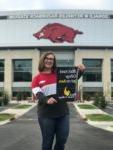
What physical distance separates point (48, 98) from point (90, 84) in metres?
97.3

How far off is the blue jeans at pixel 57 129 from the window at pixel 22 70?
97.5 metres

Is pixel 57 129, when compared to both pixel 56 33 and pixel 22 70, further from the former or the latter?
pixel 56 33

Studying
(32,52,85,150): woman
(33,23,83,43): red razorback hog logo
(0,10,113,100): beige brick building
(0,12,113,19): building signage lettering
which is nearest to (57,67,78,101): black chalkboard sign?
(32,52,85,150): woman

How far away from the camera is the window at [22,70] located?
349 ft

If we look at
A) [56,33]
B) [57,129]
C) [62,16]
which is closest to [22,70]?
[56,33]

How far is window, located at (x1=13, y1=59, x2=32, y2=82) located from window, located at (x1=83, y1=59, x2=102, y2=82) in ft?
36.6

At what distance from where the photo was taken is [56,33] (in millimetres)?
106188

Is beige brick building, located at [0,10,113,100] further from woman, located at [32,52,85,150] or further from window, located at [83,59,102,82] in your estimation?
woman, located at [32,52,85,150]

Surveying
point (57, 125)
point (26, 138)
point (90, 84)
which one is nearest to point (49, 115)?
point (57, 125)

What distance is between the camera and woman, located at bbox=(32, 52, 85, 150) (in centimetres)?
839

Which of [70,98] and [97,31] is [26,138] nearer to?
[70,98]

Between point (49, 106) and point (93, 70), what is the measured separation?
97.5 meters

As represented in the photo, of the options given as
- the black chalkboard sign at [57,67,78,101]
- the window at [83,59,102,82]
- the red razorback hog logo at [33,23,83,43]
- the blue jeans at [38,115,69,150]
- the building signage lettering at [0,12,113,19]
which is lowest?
the blue jeans at [38,115,69,150]

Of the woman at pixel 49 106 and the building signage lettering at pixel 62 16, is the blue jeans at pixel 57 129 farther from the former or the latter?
the building signage lettering at pixel 62 16
